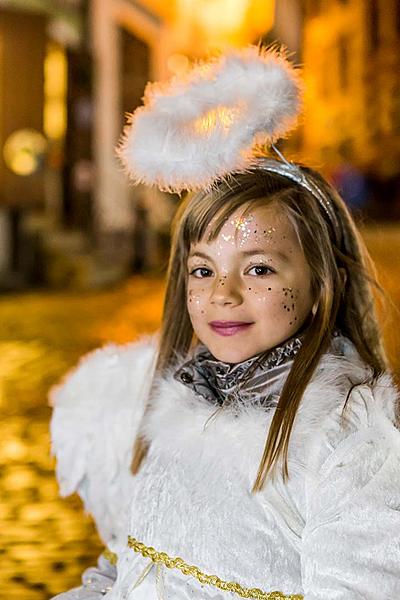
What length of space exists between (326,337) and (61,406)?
702 mm

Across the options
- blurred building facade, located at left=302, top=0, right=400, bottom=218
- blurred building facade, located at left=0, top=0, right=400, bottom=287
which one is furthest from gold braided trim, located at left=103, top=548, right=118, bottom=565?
blurred building facade, located at left=302, top=0, right=400, bottom=218

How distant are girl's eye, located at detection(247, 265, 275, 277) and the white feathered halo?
0.15m

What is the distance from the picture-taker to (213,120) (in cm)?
134

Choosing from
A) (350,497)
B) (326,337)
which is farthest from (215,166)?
(350,497)

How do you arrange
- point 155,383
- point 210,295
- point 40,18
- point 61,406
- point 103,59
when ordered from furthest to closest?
point 103,59
point 40,18
point 61,406
point 155,383
point 210,295

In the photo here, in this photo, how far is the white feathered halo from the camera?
1324mm

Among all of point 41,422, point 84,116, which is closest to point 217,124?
point 41,422

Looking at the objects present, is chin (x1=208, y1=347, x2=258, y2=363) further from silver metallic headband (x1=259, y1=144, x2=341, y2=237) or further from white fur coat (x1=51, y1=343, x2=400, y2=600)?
silver metallic headband (x1=259, y1=144, x2=341, y2=237)

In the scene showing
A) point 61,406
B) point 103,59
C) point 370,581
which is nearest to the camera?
point 370,581

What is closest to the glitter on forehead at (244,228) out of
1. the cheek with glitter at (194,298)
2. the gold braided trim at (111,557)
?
the cheek with glitter at (194,298)

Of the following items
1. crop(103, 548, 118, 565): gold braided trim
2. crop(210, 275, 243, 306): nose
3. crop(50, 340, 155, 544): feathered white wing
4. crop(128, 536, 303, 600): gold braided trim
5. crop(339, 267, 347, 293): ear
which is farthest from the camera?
crop(50, 340, 155, 544): feathered white wing

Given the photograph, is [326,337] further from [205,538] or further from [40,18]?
[40,18]

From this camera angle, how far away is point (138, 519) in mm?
1358

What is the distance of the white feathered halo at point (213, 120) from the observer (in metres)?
1.32
